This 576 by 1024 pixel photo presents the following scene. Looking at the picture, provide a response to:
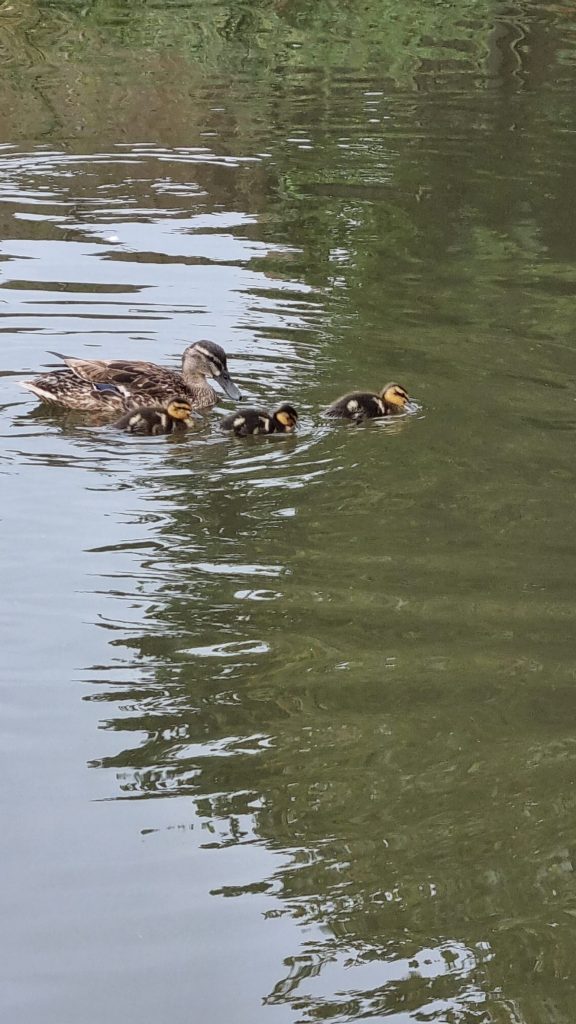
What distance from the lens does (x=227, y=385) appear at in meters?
7.13

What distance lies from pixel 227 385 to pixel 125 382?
0.44 metres

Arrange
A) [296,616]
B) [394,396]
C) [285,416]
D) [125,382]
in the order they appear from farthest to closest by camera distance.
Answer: [125,382] < [394,396] < [285,416] < [296,616]

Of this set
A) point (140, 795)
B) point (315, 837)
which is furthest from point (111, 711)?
point (315, 837)

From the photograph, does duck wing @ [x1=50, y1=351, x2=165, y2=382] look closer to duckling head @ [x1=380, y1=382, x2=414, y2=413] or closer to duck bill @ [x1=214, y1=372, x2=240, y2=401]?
duck bill @ [x1=214, y1=372, x2=240, y2=401]

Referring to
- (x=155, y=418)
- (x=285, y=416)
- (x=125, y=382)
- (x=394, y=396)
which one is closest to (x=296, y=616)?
(x=285, y=416)

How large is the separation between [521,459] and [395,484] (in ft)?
1.78

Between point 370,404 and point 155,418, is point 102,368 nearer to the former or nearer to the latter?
point 155,418

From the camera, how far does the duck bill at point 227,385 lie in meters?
7.10

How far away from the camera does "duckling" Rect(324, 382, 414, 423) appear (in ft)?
21.6

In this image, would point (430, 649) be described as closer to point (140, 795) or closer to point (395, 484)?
point (140, 795)

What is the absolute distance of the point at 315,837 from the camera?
3.62m

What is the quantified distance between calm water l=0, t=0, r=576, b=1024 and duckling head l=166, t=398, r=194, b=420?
0.14 meters

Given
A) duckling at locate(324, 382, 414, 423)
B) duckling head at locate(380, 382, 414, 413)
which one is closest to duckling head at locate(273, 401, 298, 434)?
duckling at locate(324, 382, 414, 423)

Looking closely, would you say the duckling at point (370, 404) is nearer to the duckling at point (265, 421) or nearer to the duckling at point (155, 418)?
the duckling at point (265, 421)
